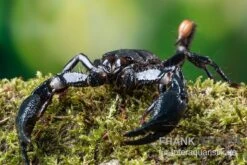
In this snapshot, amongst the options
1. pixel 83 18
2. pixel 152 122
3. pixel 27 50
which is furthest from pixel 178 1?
pixel 152 122

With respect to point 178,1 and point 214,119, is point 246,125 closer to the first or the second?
point 214,119

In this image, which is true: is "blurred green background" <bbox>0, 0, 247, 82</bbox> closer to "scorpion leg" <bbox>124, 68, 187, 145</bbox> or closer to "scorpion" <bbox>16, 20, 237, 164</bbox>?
"scorpion" <bbox>16, 20, 237, 164</bbox>

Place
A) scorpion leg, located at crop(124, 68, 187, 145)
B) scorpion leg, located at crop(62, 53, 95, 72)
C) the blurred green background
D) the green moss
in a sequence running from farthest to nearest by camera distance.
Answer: the blurred green background → scorpion leg, located at crop(62, 53, 95, 72) → the green moss → scorpion leg, located at crop(124, 68, 187, 145)

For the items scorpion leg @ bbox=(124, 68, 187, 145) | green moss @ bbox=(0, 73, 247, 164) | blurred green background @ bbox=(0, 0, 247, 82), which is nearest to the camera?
scorpion leg @ bbox=(124, 68, 187, 145)

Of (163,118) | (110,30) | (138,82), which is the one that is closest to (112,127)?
(138,82)

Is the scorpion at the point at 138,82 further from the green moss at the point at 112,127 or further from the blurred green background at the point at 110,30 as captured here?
the blurred green background at the point at 110,30

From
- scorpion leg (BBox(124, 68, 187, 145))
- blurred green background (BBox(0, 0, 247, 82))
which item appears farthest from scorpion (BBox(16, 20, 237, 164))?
blurred green background (BBox(0, 0, 247, 82))

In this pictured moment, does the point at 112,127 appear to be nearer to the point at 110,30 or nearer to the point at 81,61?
the point at 81,61
